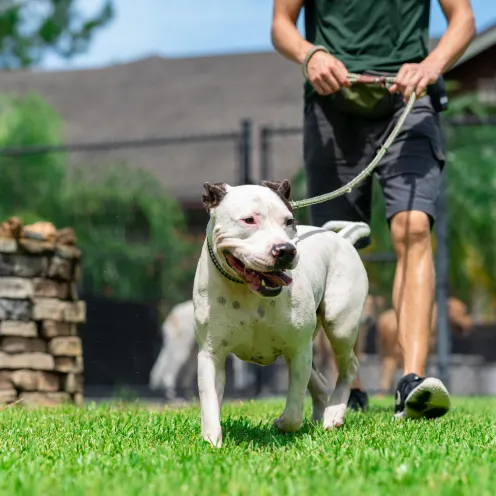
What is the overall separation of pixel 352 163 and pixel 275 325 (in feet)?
6.03

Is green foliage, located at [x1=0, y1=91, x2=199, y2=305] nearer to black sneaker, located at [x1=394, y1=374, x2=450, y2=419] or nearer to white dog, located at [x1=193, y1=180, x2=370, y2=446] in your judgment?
black sneaker, located at [x1=394, y1=374, x2=450, y2=419]

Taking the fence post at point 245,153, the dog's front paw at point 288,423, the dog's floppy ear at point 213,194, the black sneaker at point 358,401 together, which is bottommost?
the black sneaker at point 358,401

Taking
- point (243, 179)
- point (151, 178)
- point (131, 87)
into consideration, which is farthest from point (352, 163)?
point (131, 87)

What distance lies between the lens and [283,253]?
10.5ft

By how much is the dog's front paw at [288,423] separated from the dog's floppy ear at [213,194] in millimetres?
876

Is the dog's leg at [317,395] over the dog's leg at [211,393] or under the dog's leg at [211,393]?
under

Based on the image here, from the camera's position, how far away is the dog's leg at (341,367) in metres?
4.18

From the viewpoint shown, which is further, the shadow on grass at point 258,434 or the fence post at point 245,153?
the fence post at point 245,153

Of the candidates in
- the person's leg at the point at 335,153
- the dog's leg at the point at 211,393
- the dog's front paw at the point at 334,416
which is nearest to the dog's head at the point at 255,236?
the dog's leg at the point at 211,393

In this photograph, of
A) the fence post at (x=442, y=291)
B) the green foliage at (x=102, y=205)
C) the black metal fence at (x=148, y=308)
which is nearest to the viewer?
the fence post at (x=442, y=291)

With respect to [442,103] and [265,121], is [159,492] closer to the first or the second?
[442,103]

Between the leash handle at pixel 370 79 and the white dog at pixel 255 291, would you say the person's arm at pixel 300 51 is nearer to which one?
the leash handle at pixel 370 79

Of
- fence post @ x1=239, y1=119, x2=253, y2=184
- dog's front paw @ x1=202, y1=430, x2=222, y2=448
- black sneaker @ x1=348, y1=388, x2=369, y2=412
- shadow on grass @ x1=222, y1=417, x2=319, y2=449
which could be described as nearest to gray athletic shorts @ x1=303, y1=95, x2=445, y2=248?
black sneaker @ x1=348, y1=388, x2=369, y2=412

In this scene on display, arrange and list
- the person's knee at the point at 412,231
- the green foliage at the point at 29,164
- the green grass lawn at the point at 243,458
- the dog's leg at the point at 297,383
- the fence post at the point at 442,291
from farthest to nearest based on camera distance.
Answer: the green foliage at the point at 29,164, the fence post at the point at 442,291, the person's knee at the point at 412,231, the dog's leg at the point at 297,383, the green grass lawn at the point at 243,458
